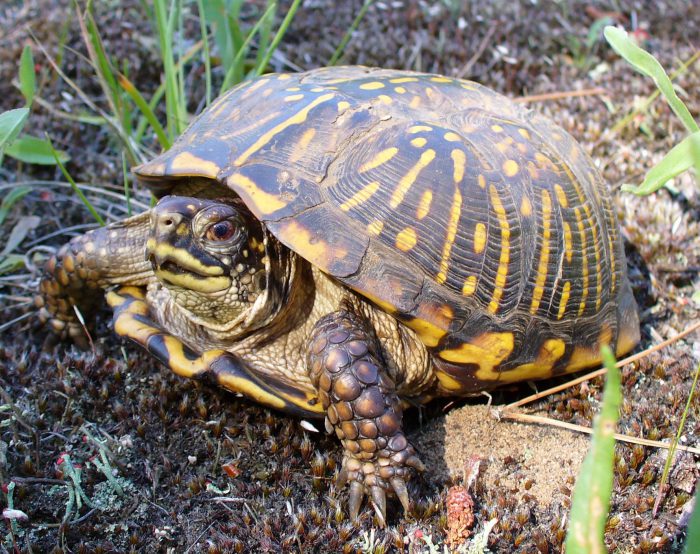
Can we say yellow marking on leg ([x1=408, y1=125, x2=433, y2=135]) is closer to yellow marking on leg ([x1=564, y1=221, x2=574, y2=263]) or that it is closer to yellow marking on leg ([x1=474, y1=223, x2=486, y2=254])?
yellow marking on leg ([x1=474, y1=223, x2=486, y2=254])

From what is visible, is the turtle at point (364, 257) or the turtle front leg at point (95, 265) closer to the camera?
the turtle at point (364, 257)

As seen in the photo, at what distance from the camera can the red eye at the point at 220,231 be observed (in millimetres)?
2217

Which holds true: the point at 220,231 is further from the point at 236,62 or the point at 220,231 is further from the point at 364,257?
the point at 236,62

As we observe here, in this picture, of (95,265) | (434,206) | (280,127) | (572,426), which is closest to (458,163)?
(434,206)

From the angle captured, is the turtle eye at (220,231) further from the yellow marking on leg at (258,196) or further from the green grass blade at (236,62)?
the green grass blade at (236,62)

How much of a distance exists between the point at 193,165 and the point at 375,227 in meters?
0.69

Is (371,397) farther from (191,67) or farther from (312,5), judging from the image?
(312,5)

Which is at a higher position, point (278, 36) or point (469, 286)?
point (278, 36)

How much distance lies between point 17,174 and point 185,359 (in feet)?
5.99

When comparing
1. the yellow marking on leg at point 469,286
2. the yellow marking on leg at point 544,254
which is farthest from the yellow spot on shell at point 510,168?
the yellow marking on leg at point 469,286

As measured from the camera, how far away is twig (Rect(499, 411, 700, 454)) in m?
2.48

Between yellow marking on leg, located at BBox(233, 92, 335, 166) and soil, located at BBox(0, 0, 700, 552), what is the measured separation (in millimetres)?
946

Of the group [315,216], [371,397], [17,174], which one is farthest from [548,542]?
[17,174]

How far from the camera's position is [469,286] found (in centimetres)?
232
